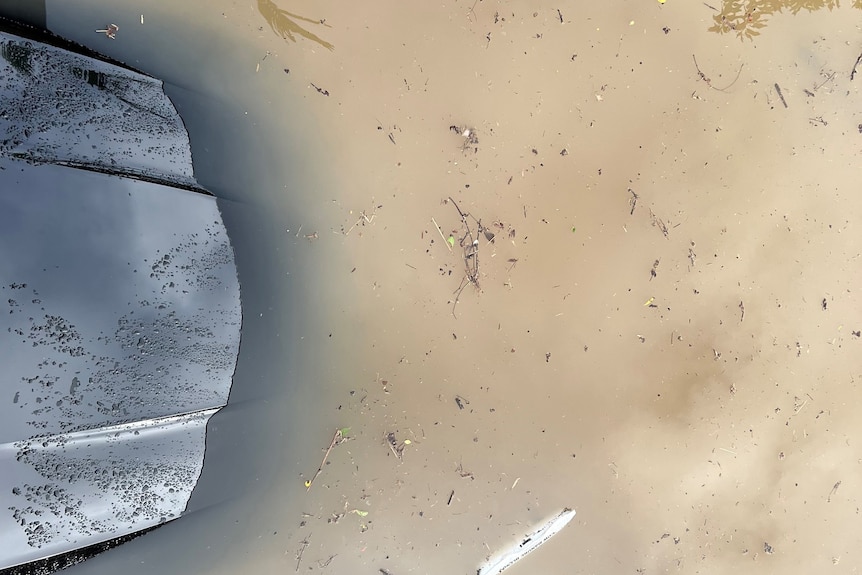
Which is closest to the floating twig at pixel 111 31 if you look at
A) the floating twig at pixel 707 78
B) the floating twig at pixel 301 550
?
the floating twig at pixel 301 550

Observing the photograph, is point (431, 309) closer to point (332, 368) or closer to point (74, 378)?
point (332, 368)

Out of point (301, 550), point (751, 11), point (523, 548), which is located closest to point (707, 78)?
point (751, 11)

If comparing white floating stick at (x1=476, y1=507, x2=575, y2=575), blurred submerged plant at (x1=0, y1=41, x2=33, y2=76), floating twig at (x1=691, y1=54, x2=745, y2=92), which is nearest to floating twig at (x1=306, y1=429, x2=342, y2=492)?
white floating stick at (x1=476, y1=507, x2=575, y2=575)

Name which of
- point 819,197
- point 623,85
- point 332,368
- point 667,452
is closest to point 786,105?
point 819,197

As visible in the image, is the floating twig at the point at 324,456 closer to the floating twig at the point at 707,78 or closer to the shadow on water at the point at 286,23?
the shadow on water at the point at 286,23

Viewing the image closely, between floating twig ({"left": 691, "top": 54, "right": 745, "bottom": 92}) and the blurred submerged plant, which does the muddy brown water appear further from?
the blurred submerged plant

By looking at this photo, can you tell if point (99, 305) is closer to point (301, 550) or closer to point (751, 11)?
point (301, 550)
